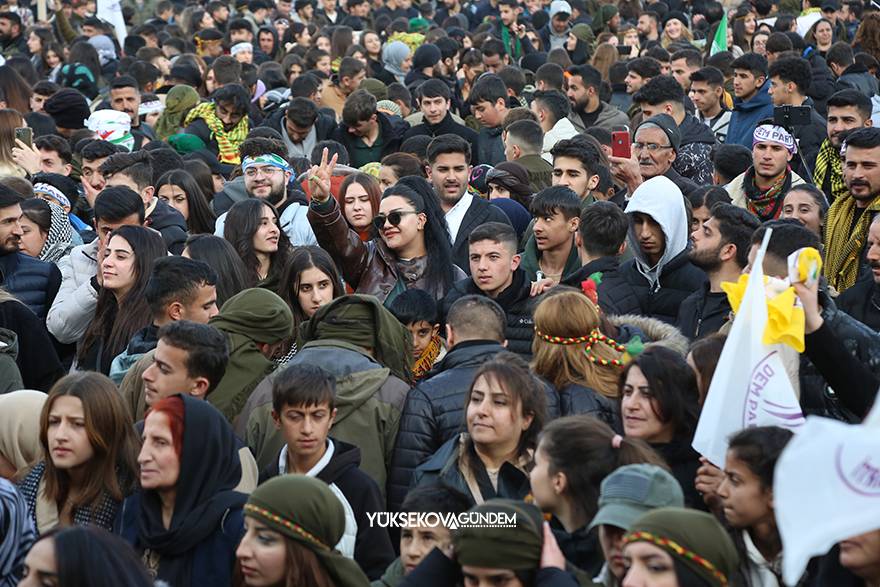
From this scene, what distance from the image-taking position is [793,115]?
35.4 ft

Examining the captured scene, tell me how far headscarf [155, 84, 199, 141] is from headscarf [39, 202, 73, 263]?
4.31 m

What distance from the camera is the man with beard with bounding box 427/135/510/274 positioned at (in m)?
8.45

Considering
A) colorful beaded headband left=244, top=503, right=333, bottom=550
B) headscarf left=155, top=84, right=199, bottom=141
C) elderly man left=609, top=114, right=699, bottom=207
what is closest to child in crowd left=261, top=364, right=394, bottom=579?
colorful beaded headband left=244, top=503, right=333, bottom=550

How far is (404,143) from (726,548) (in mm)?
7552

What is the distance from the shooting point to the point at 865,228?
292 inches

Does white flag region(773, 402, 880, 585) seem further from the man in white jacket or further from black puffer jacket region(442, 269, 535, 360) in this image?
the man in white jacket

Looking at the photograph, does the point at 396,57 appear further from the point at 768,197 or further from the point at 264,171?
the point at 768,197

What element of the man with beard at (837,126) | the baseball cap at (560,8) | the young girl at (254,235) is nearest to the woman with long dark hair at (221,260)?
the young girl at (254,235)

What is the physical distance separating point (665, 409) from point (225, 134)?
765 centimetres

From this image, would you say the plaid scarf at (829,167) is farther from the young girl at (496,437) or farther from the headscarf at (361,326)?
the young girl at (496,437)

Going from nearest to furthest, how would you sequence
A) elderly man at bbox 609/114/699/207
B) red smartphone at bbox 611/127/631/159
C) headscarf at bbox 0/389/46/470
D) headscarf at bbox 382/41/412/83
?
headscarf at bbox 0/389/46/470, red smartphone at bbox 611/127/631/159, elderly man at bbox 609/114/699/207, headscarf at bbox 382/41/412/83

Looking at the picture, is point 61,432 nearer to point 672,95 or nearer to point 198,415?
point 198,415

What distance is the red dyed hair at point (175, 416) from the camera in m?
4.67

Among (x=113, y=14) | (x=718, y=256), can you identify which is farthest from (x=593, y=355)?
(x=113, y=14)
